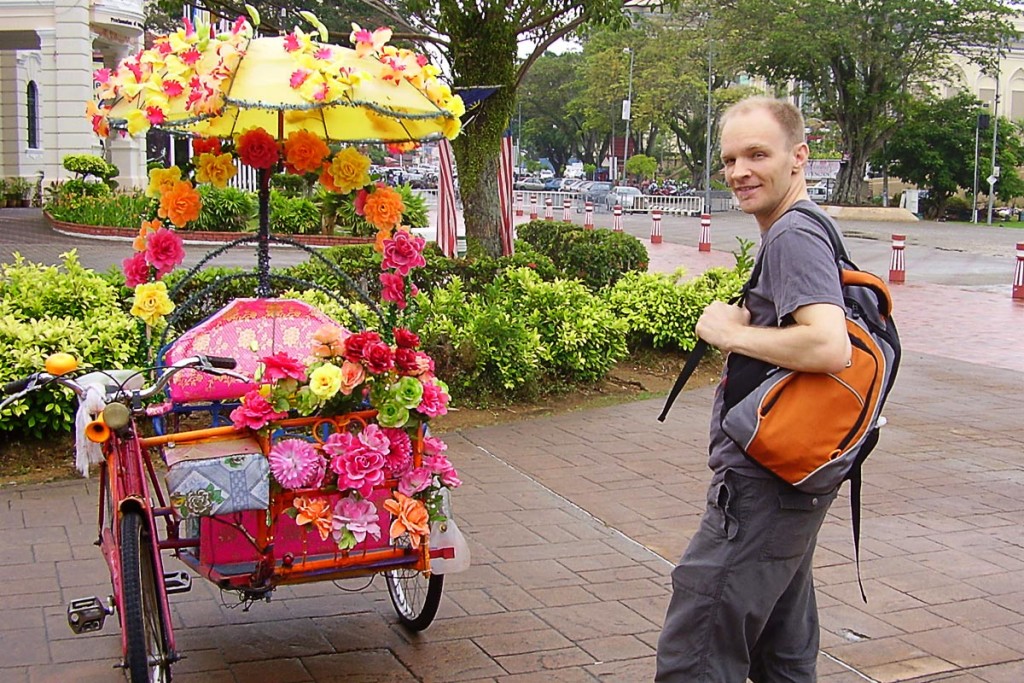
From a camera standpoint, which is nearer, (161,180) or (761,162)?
(761,162)

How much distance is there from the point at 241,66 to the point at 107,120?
2.01ft

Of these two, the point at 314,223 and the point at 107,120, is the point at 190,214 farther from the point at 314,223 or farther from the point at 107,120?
the point at 314,223

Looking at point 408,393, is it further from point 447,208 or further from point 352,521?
point 447,208

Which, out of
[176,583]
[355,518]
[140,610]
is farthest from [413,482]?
[140,610]

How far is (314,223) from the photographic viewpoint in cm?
2311

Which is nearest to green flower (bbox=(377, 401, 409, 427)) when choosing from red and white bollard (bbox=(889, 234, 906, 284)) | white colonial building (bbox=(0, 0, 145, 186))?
red and white bollard (bbox=(889, 234, 906, 284))

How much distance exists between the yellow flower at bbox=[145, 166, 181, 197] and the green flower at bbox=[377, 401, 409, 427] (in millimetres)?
1626

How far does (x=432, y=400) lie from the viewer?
4.01 meters

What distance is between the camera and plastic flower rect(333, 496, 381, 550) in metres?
3.89

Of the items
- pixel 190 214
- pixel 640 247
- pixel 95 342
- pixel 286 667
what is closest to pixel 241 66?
pixel 190 214

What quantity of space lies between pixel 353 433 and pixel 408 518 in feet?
1.11

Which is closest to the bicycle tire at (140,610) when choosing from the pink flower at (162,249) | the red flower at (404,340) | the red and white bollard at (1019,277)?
the red flower at (404,340)

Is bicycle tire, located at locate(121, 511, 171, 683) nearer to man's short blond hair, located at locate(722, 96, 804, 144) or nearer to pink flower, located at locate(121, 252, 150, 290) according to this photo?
pink flower, located at locate(121, 252, 150, 290)

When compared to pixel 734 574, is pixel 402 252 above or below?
above
